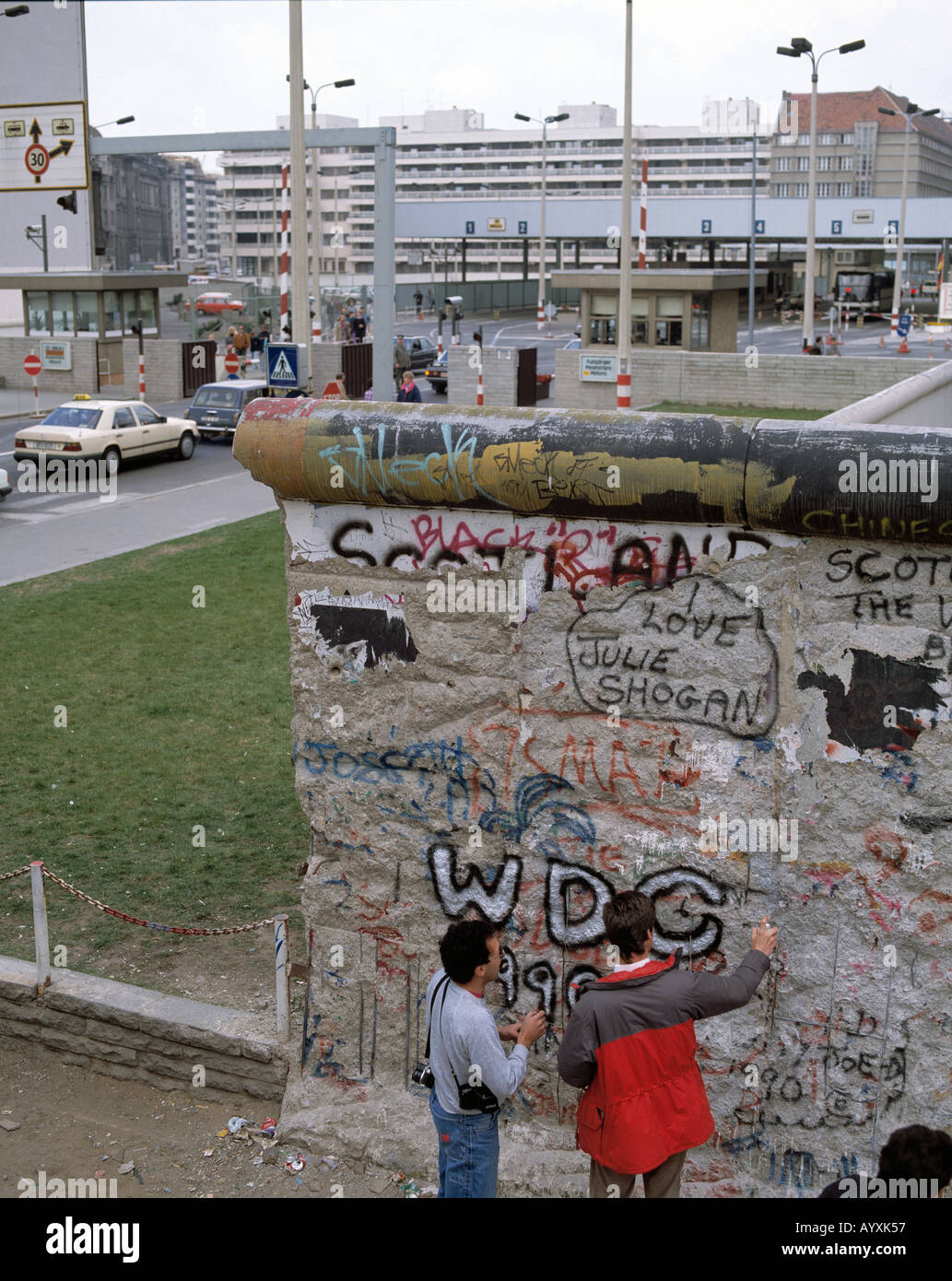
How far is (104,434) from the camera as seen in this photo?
2550 cm

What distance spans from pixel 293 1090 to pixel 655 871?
6.35 ft

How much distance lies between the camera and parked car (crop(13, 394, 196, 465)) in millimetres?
25219

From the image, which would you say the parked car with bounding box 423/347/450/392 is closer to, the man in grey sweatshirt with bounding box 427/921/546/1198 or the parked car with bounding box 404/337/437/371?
the parked car with bounding box 404/337/437/371

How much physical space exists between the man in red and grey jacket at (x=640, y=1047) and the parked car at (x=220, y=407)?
26.2m

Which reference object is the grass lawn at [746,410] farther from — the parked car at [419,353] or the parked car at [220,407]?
the parked car at [419,353]

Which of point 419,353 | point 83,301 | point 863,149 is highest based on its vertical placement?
point 863,149

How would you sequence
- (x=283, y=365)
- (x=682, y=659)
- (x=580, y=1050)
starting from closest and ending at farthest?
1. (x=580, y=1050)
2. (x=682, y=659)
3. (x=283, y=365)

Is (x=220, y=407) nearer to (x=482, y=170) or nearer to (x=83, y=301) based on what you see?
(x=83, y=301)

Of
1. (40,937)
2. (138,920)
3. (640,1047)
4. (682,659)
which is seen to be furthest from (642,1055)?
(138,920)

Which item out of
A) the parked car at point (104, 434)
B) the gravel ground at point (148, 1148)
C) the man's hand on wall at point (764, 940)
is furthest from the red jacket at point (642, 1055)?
the parked car at point (104, 434)

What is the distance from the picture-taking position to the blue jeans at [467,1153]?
448 cm

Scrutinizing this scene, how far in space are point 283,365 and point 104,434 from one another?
529 cm

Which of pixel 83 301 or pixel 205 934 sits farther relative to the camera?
pixel 83 301

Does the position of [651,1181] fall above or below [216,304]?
below
